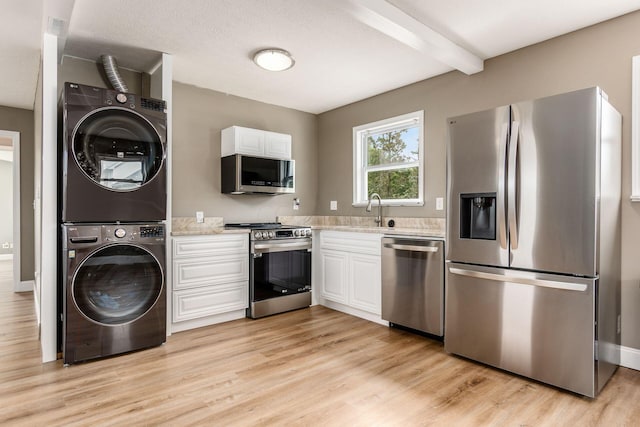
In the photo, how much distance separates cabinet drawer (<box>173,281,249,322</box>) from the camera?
328 cm

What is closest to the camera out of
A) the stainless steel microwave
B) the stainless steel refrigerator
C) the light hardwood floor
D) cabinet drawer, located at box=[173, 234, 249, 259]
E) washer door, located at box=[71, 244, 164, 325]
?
the light hardwood floor

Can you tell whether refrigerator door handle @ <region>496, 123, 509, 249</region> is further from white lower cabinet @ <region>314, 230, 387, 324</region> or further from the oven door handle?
the oven door handle

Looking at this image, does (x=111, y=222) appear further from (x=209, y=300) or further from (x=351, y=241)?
(x=351, y=241)

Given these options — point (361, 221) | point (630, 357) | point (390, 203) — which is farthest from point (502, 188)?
point (361, 221)

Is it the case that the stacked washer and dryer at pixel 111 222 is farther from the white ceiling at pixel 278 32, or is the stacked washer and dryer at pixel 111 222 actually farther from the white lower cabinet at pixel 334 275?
the white lower cabinet at pixel 334 275

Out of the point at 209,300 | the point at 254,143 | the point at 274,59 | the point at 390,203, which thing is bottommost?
the point at 209,300

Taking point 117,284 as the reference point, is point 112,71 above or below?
above

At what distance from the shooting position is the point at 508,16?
8.45 ft

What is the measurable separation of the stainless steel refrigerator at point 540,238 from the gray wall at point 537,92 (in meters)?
0.13

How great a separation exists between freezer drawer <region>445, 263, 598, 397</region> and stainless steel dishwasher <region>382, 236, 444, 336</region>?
0.71ft

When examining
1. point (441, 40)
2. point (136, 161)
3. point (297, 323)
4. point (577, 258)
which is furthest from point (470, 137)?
point (136, 161)

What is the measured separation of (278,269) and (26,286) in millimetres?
3838

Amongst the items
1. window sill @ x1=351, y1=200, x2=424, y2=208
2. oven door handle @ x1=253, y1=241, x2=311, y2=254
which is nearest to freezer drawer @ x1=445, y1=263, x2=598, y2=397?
window sill @ x1=351, y1=200, x2=424, y2=208

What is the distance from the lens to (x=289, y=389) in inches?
88.7
